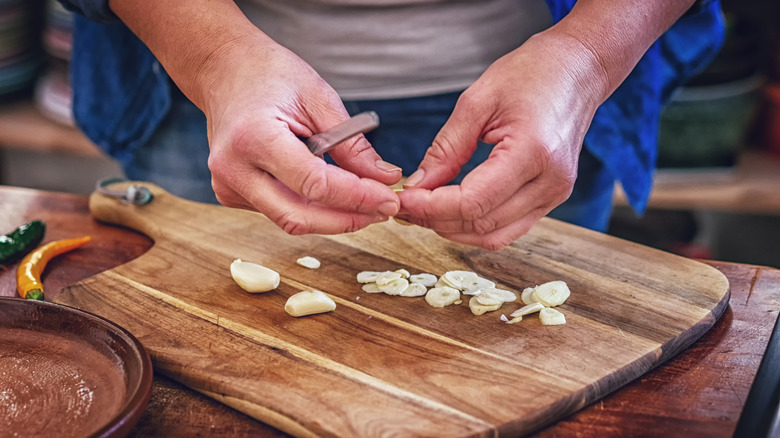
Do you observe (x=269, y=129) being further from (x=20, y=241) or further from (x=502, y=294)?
(x=20, y=241)

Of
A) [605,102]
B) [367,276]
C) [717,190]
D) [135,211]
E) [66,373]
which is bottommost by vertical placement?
[66,373]

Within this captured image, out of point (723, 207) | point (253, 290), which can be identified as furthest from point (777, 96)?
point (253, 290)

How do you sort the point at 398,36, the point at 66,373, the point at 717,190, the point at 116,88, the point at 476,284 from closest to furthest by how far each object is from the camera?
the point at 66,373 < the point at 476,284 < the point at 398,36 < the point at 116,88 < the point at 717,190

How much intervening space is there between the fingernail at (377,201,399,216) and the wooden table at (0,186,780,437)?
262mm

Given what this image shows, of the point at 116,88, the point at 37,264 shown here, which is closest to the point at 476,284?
the point at 37,264

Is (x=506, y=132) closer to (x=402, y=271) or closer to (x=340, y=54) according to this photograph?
(x=402, y=271)

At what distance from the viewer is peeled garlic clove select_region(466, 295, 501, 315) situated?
85 cm

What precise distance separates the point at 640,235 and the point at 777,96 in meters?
0.57

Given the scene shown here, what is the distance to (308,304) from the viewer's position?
84 centimetres

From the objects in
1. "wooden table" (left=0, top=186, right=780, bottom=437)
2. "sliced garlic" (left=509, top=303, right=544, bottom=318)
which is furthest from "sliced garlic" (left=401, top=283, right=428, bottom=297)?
"wooden table" (left=0, top=186, right=780, bottom=437)

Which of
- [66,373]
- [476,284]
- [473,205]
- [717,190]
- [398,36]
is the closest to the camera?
[66,373]

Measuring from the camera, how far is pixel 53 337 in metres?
0.75

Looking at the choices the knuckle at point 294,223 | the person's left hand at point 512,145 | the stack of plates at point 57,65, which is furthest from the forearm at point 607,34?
the stack of plates at point 57,65

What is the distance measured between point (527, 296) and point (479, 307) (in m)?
0.08
